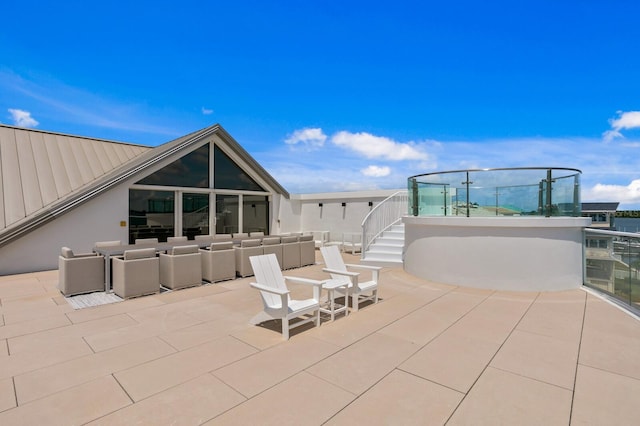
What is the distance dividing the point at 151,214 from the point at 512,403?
11936mm

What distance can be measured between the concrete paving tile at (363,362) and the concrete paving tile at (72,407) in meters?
1.87

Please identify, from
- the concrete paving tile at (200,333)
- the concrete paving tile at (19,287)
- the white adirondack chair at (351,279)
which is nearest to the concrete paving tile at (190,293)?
the concrete paving tile at (200,333)

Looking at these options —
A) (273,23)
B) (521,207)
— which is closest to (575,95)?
(521,207)

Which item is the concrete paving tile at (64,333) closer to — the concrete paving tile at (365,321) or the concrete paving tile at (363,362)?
the concrete paving tile at (365,321)

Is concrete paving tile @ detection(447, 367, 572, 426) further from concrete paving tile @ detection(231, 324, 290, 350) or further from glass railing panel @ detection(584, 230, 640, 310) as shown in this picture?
glass railing panel @ detection(584, 230, 640, 310)

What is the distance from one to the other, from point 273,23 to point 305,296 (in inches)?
391

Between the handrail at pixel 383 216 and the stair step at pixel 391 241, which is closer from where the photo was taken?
the stair step at pixel 391 241

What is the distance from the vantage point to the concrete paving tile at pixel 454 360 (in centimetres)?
329

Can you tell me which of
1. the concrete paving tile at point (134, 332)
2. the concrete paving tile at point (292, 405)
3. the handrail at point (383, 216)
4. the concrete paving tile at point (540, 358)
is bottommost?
the concrete paving tile at point (134, 332)

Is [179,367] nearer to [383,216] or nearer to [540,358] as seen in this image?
[540,358]

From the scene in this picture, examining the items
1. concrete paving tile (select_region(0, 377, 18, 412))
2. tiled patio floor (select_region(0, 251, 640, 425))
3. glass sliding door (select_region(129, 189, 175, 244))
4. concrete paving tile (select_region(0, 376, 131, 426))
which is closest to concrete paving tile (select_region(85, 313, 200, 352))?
tiled patio floor (select_region(0, 251, 640, 425))

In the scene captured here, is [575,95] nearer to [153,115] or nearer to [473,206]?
[473,206]

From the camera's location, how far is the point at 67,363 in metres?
3.61

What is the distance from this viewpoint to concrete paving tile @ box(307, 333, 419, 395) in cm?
323
